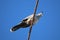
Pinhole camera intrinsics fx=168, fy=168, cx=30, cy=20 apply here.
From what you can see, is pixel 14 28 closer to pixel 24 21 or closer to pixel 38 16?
pixel 24 21

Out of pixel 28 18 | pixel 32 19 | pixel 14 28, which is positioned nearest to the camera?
pixel 32 19

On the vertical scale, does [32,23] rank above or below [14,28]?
below

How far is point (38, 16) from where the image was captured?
12.3ft

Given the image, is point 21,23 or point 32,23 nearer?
point 32,23

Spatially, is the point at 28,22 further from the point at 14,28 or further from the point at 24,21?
the point at 14,28

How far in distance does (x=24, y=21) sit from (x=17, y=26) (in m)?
0.20

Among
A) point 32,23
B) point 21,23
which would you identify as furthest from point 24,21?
point 32,23

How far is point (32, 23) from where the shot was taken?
3326 millimetres

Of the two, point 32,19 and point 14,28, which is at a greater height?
point 14,28

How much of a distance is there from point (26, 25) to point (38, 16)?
0.35m

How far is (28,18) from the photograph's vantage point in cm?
355

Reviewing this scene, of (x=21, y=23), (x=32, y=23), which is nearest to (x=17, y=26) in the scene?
(x=21, y=23)

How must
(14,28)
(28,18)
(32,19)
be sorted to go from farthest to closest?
(14,28) → (28,18) → (32,19)

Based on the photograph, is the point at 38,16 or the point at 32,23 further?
the point at 38,16
